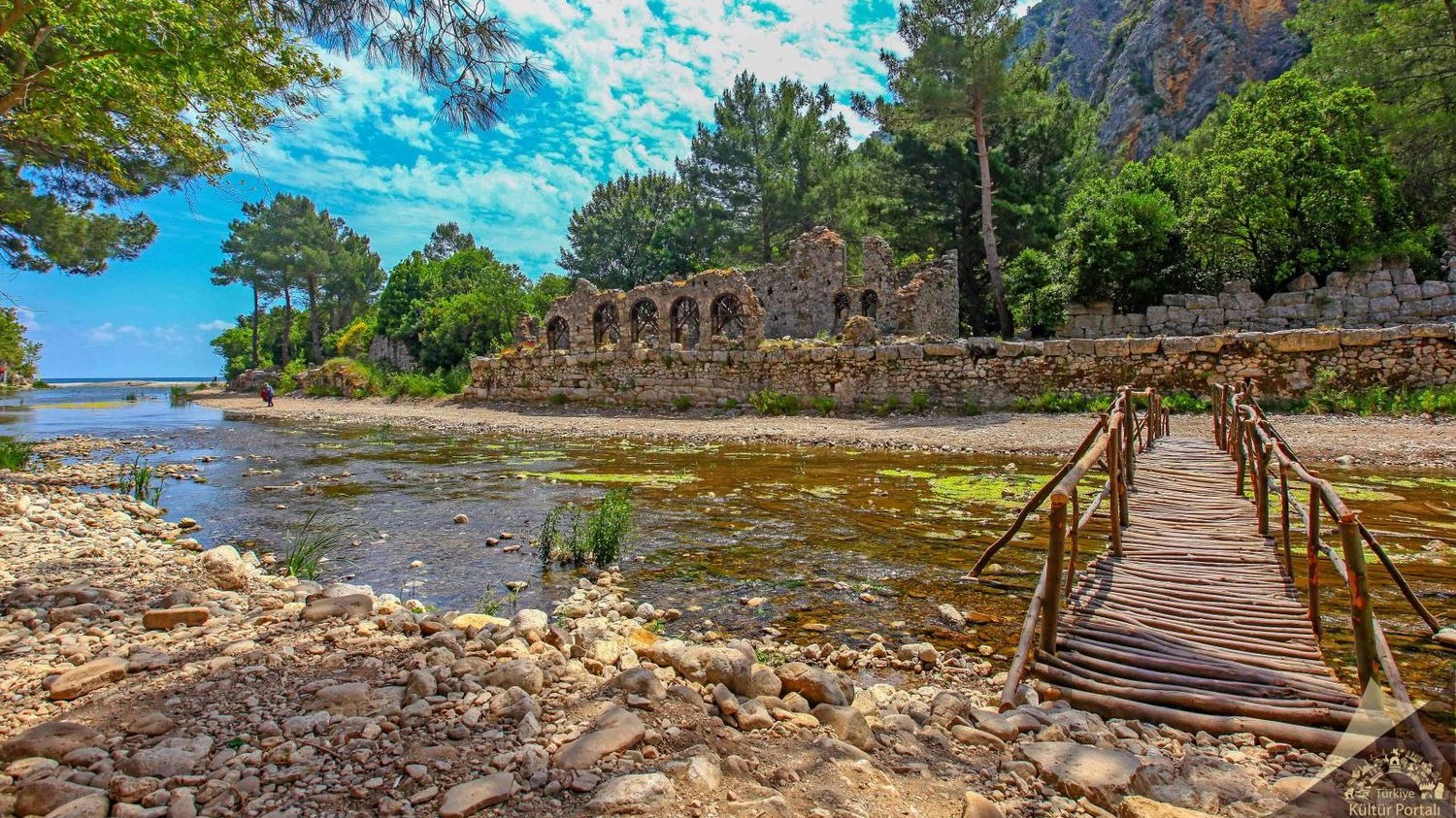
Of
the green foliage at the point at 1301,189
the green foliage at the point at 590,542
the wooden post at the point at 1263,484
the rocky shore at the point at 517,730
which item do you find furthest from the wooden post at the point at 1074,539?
the green foliage at the point at 1301,189

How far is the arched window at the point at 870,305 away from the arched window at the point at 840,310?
685mm

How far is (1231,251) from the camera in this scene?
59.2 feet

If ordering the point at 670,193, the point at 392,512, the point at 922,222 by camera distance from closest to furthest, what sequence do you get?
the point at 392,512 → the point at 922,222 → the point at 670,193

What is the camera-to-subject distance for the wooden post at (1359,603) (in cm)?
258

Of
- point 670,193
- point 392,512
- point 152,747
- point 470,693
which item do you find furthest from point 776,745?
point 670,193

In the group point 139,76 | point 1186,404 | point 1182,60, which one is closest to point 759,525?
point 139,76

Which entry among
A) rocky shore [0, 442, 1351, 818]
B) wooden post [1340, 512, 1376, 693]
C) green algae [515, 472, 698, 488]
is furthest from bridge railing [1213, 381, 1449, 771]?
green algae [515, 472, 698, 488]

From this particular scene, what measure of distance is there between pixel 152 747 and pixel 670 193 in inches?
1640

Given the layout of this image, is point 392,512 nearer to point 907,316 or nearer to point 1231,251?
point 907,316

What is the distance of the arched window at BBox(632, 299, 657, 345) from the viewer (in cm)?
2516

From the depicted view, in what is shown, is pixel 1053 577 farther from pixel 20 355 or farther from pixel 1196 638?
pixel 20 355

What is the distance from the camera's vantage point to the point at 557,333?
27.7 m

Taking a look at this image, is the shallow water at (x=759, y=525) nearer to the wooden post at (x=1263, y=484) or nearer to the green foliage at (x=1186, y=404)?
the wooden post at (x=1263, y=484)

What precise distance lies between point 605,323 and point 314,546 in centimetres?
2129
